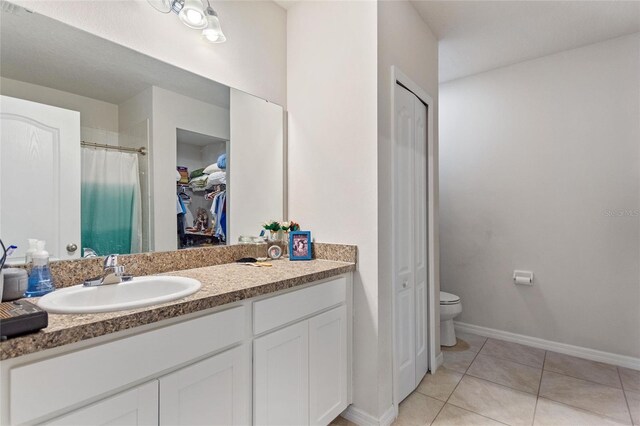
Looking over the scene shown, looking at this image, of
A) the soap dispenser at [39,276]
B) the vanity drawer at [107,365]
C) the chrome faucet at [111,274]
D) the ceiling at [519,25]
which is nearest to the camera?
the vanity drawer at [107,365]

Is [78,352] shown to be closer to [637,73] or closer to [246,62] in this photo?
[246,62]

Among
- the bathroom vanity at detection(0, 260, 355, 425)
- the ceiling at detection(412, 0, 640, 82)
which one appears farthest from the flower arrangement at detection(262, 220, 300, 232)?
the ceiling at detection(412, 0, 640, 82)

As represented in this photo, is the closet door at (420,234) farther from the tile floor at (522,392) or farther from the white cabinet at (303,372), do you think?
the white cabinet at (303,372)

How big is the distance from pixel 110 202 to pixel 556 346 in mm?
3349

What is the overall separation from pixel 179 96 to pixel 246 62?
19.8 inches

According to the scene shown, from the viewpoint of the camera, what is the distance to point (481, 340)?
287 centimetres

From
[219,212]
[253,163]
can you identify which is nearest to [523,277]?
[253,163]

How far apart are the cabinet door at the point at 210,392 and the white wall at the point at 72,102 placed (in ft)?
3.46

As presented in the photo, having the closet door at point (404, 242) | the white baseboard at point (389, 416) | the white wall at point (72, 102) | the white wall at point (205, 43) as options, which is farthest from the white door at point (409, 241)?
the white wall at point (72, 102)

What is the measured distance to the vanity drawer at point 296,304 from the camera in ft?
4.10

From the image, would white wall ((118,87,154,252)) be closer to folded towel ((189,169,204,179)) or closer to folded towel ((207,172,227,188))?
folded towel ((189,169,204,179))

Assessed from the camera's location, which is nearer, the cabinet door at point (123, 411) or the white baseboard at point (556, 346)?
the cabinet door at point (123, 411)

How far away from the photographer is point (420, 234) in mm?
2205

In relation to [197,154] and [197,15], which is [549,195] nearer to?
[197,154]
